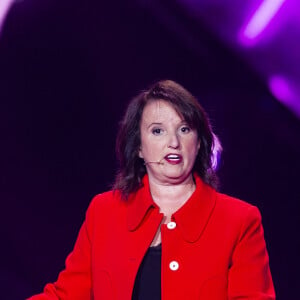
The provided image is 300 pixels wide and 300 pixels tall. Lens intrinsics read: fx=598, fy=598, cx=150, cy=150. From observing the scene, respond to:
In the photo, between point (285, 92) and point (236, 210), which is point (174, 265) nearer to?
point (236, 210)

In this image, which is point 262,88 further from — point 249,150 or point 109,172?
point 109,172

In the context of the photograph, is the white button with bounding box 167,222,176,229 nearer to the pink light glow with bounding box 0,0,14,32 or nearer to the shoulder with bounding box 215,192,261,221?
the shoulder with bounding box 215,192,261,221

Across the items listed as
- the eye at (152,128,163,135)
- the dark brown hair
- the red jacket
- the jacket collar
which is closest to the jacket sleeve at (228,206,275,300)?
the red jacket

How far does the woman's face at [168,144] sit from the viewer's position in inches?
78.0

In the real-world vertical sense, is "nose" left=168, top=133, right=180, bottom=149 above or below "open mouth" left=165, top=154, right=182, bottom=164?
above

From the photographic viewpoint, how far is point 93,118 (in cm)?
282

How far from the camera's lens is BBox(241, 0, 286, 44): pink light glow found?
2.62 m

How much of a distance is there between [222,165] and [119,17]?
831 millimetres

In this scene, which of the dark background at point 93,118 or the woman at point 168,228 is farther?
the dark background at point 93,118

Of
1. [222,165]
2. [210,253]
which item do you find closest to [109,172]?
[222,165]

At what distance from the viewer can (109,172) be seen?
286 cm

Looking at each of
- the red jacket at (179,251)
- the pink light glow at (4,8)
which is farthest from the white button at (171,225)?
the pink light glow at (4,8)

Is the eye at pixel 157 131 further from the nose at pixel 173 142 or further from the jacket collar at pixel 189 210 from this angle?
the jacket collar at pixel 189 210

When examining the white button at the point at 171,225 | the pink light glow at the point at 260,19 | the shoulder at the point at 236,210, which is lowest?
the white button at the point at 171,225
